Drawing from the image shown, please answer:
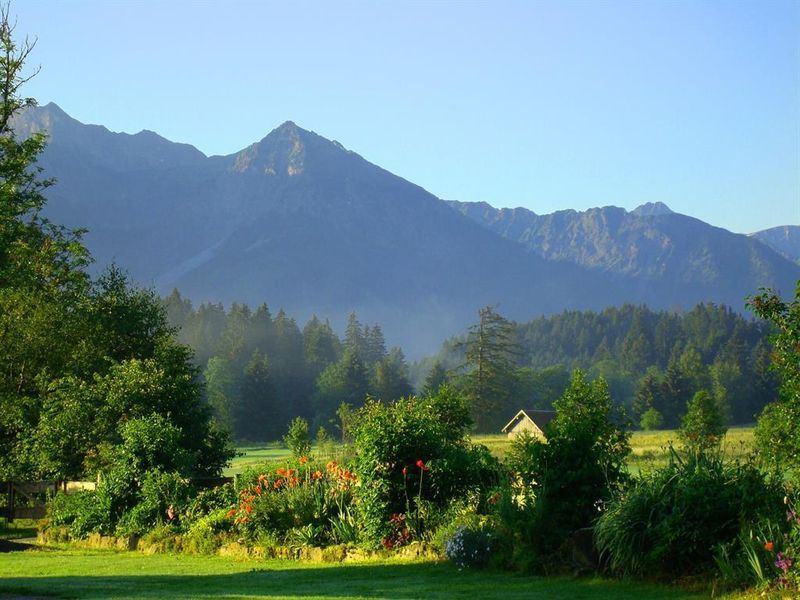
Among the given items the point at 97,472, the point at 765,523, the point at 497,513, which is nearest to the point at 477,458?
the point at 497,513

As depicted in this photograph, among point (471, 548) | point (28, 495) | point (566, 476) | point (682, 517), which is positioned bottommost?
point (28, 495)

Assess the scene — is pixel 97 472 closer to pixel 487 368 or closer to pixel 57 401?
pixel 57 401

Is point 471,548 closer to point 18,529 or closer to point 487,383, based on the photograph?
point 18,529

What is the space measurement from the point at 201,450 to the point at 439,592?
15987 mm

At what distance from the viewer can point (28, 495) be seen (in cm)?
2605

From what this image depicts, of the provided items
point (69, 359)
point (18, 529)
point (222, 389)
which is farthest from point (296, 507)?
point (222, 389)

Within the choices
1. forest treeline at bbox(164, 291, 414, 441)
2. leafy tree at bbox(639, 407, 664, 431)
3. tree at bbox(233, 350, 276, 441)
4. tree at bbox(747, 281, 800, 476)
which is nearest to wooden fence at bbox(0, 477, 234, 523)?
tree at bbox(747, 281, 800, 476)

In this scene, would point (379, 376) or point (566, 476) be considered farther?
point (379, 376)

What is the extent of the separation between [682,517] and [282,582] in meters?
5.49

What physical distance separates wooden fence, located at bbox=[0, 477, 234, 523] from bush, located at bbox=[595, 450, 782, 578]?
15160 millimetres

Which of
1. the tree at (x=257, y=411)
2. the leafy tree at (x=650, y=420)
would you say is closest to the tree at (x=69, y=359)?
the leafy tree at (x=650, y=420)

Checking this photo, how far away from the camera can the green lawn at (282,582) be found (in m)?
11.9

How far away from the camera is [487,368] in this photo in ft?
367

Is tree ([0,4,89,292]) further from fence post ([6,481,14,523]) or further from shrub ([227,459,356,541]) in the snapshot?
shrub ([227,459,356,541])
